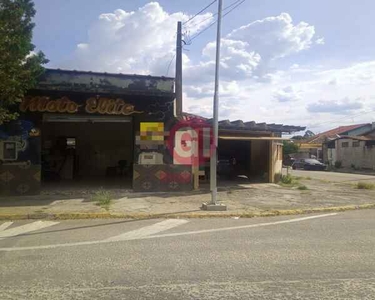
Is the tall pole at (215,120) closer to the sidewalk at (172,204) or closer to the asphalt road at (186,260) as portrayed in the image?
the sidewalk at (172,204)

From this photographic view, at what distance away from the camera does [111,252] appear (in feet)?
24.1

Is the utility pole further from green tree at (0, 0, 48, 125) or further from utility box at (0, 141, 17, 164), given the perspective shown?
utility box at (0, 141, 17, 164)

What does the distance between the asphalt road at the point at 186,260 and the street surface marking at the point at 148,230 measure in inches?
0.9

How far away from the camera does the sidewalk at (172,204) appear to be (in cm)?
1173

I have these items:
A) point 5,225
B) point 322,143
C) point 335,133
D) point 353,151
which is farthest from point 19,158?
point 335,133

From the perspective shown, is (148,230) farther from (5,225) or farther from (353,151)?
(353,151)

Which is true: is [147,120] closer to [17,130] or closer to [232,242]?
[17,130]

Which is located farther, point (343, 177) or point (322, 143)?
point (322, 143)

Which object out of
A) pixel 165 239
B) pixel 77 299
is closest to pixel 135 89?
pixel 165 239

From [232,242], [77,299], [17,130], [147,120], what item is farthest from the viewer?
[147,120]

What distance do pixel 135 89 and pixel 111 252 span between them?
9369 mm

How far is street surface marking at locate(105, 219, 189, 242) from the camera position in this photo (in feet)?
28.4

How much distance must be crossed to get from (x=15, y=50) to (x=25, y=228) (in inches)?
201

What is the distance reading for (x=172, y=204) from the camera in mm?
13617
